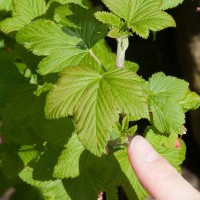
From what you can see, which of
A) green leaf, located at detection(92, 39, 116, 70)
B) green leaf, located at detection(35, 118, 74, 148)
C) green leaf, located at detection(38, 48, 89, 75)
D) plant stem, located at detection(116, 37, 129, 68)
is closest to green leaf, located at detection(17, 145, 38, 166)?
green leaf, located at detection(35, 118, 74, 148)

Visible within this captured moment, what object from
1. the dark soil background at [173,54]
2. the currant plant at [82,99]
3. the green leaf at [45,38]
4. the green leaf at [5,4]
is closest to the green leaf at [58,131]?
the currant plant at [82,99]

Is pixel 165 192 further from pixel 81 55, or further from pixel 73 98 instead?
pixel 81 55

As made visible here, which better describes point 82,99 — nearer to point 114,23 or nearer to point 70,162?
point 114,23

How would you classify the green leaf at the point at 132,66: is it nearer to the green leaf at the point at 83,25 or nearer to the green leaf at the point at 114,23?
the green leaf at the point at 83,25

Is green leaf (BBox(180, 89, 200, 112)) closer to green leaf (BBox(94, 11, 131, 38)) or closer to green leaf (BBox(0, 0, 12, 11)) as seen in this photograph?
green leaf (BBox(94, 11, 131, 38))

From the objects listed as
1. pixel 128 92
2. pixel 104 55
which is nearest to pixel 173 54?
pixel 104 55

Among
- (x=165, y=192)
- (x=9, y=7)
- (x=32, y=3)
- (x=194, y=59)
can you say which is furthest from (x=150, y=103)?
(x=194, y=59)
